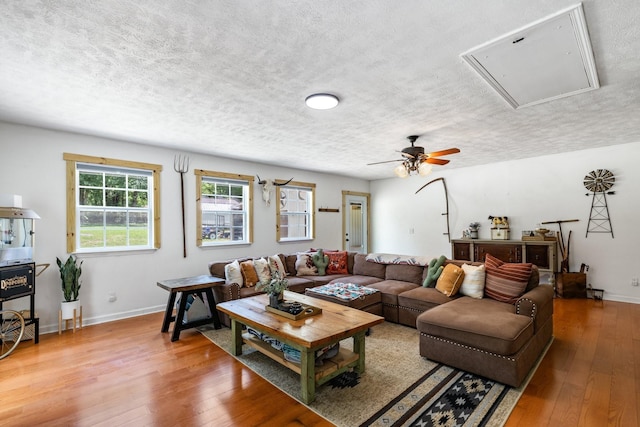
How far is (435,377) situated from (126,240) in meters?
4.40

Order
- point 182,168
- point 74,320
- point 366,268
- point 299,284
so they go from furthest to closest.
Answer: point 366,268, point 182,168, point 299,284, point 74,320

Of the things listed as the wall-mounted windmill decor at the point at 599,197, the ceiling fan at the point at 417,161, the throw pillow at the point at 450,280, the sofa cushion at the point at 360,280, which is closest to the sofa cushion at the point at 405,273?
the sofa cushion at the point at 360,280

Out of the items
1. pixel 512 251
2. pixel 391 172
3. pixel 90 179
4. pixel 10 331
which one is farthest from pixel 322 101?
pixel 512 251

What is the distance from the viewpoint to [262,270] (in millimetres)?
4344

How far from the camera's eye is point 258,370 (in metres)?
2.72

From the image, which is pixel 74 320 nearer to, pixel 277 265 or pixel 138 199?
pixel 138 199

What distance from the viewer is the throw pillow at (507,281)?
10.5 feet

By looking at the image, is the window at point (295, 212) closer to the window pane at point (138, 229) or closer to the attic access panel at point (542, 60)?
the window pane at point (138, 229)

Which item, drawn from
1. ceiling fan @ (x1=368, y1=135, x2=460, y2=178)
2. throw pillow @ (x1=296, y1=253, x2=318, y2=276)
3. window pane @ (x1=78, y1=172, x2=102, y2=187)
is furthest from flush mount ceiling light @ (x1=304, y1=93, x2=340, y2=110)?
window pane @ (x1=78, y1=172, x2=102, y2=187)

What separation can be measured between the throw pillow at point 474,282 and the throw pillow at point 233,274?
9.13 ft

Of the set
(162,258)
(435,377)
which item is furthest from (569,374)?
(162,258)

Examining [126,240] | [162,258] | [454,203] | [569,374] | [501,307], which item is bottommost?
[569,374]

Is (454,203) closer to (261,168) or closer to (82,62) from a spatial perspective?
(261,168)

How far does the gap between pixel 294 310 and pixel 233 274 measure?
5.12 feet
